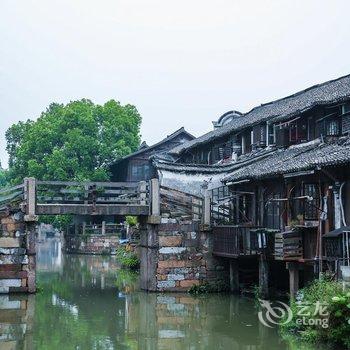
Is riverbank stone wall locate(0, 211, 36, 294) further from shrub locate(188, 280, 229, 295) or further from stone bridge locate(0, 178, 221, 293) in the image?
shrub locate(188, 280, 229, 295)

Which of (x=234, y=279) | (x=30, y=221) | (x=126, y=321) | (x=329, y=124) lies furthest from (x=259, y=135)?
(x=126, y=321)

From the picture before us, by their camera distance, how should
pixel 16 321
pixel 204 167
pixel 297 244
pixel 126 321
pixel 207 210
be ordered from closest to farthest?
pixel 16 321 → pixel 126 321 → pixel 297 244 → pixel 207 210 → pixel 204 167

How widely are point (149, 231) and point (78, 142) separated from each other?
24.4 meters

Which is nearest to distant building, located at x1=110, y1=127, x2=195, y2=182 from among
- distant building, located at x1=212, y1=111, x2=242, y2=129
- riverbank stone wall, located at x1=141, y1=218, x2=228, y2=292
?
distant building, located at x1=212, y1=111, x2=242, y2=129

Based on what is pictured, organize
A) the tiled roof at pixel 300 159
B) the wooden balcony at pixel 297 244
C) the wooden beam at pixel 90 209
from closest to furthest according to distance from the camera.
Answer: the tiled roof at pixel 300 159 → the wooden balcony at pixel 297 244 → the wooden beam at pixel 90 209

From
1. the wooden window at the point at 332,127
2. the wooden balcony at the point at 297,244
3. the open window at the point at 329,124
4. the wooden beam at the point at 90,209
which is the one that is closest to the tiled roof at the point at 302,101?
the open window at the point at 329,124

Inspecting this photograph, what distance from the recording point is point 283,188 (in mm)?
21922

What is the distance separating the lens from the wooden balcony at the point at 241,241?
21484mm

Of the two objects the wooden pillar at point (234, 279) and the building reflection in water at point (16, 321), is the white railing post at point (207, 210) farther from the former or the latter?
the building reflection in water at point (16, 321)

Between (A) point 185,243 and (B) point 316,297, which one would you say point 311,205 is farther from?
(A) point 185,243

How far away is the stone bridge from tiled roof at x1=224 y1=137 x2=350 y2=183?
8.19ft

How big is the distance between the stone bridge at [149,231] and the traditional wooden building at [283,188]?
103 cm

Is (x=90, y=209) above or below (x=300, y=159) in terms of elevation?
below

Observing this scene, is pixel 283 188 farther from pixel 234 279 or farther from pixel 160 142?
pixel 160 142
